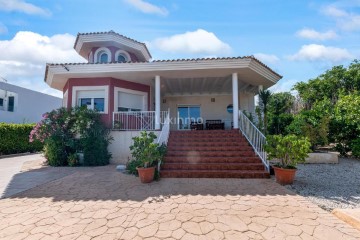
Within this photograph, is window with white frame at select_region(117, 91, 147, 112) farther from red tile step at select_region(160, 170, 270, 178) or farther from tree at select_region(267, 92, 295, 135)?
tree at select_region(267, 92, 295, 135)

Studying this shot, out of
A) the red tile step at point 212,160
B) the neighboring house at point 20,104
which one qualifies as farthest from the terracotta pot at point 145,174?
the neighboring house at point 20,104

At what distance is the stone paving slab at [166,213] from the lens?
2.85m

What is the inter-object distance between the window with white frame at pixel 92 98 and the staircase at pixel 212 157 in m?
4.10

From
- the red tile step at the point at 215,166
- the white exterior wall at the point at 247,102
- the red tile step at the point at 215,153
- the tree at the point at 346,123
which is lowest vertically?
the red tile step at the point at 215,166

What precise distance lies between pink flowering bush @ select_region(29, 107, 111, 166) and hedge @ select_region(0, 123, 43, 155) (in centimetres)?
562

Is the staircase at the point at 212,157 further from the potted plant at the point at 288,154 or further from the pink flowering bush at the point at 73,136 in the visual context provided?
the pink flowering bush at the point at 73,136

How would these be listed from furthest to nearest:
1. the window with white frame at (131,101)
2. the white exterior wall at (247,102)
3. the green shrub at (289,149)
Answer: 1. the white exterior wall at (247,102)
2. the window with white frame at (131,101)
3. the green shrub at (289,149)

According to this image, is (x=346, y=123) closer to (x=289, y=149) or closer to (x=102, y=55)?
(x=289, y=149)

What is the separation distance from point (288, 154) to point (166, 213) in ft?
12.9

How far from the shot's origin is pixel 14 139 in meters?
12.6

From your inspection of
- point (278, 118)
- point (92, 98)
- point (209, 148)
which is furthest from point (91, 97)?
point (278, 118)

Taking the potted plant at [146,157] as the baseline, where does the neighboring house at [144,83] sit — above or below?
above

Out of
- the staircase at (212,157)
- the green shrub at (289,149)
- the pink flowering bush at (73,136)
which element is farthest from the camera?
the pink flowering bush at (73,136)

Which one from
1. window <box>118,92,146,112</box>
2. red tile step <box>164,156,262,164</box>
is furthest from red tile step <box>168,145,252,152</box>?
window <box>118,92,146,112</box>
